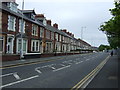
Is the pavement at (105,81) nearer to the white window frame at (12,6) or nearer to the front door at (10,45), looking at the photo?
the front door at (10,45)

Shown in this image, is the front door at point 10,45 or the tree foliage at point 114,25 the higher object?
the tree foliage at point 114,25

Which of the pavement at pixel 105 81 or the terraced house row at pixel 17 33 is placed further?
the terraced house row at pixel 17 33

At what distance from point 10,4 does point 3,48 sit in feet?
24.7

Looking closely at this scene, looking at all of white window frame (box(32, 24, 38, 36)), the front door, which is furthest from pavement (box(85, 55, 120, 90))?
white window frame (box(32, 24, 38, 36))

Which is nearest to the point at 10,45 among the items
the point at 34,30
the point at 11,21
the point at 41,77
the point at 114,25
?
the point at 11,21

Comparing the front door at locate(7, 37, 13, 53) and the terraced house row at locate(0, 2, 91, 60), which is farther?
the front door at locate(7, 37, 13, 53)

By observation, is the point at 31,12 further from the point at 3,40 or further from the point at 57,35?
the point at 57,35

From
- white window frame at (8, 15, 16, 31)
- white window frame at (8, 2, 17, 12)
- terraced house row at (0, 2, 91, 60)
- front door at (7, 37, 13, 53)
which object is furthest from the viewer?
white window frame at (8, 2, 17, 12)

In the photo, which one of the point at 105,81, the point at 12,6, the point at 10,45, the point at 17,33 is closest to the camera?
the point at 105,81

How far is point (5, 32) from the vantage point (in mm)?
26891

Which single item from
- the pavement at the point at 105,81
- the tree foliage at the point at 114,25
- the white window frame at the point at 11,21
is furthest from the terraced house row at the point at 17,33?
the pavement at the point at 105,81

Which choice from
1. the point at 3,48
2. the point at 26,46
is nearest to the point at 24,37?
the point at 26,46

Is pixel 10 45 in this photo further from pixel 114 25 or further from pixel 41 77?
pixel 41 77

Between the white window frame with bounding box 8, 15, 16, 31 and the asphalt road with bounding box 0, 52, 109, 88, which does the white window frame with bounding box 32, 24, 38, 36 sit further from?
the asphalt road with bounding box 0, 52, 109, 88
